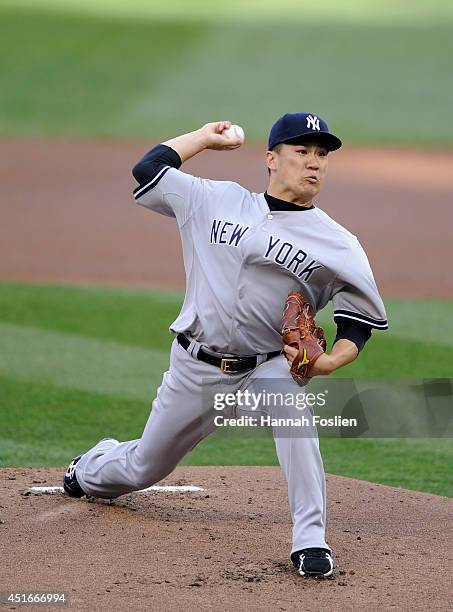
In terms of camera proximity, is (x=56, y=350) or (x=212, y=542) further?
(x=56, y=350)

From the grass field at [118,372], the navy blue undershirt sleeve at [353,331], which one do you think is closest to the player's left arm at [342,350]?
the navy blue undershirt sleeve at [353,331]

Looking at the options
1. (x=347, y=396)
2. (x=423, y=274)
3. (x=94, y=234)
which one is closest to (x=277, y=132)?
(x=347, y=396)

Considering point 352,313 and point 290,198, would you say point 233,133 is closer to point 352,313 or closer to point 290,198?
point 290,198

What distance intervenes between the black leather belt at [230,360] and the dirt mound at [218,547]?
711mm

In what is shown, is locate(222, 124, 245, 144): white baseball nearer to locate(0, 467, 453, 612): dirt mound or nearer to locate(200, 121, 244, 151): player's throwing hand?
locate(200, 121, 244, 151): player's throwing hand

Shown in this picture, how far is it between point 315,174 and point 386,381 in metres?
3.66

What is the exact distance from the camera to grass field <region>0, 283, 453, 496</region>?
21.7ft

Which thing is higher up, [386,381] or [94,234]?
[94,234]

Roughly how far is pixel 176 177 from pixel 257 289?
58 centimetres

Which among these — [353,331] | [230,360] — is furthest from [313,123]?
[230,360]

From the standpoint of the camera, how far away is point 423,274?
39.5 ft

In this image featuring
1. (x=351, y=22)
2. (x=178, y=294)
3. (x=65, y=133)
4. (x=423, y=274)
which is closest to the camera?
(x=178, y=294)

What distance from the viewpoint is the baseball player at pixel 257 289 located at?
14.3 ft

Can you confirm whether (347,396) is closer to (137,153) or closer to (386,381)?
(386,381)
